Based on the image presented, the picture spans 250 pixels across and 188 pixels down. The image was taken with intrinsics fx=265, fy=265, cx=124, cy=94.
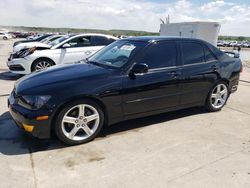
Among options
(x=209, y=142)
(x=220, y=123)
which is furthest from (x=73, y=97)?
(x=220, y=123)

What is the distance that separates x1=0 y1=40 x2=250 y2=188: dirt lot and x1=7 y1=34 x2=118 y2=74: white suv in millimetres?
3993

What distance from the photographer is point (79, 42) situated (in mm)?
9172

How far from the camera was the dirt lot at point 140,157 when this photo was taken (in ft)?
9.80

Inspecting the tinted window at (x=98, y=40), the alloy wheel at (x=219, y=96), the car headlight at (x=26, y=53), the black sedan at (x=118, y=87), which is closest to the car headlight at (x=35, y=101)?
the black sedan at (x=118, y=87)

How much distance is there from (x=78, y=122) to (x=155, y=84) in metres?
1.40

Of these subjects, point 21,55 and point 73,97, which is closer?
point 73,97

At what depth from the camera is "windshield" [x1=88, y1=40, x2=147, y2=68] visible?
4.32 meters

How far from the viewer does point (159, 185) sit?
290cm

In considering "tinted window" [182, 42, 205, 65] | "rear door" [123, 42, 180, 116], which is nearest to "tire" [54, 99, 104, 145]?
"rear door" [123, 42, 180, 116]

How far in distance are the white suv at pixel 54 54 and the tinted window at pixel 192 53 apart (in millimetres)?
4660

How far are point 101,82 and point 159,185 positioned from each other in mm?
1693

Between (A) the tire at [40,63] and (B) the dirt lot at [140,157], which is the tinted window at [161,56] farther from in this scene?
(A) the tire at [40,63]

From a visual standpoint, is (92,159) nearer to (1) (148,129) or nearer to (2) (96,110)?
(2) (96,110)

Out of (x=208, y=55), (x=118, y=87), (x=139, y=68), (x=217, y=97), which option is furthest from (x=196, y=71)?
(x=118, y=87)
